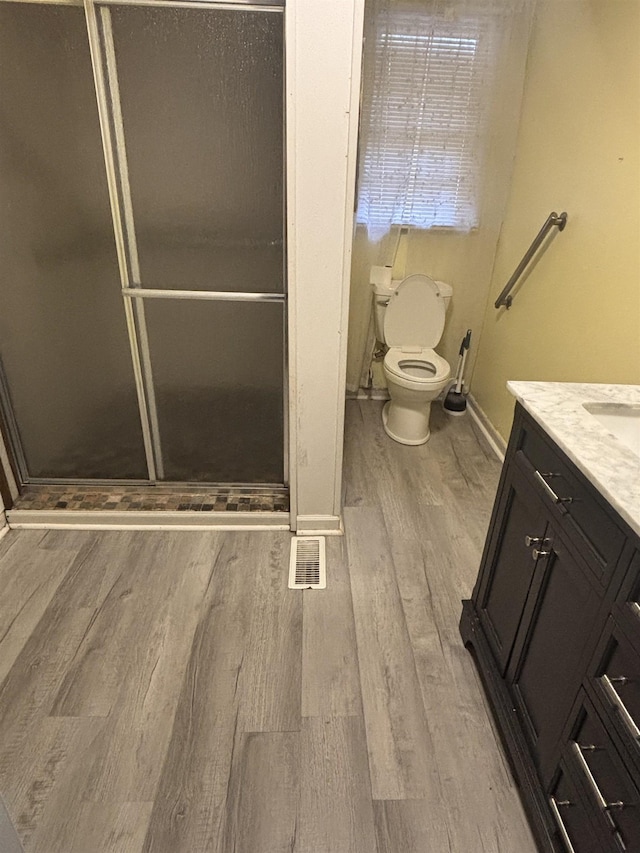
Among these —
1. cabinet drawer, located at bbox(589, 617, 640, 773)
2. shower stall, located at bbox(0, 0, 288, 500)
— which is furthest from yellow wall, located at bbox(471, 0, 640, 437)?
shower stall, located at bbox(0, 0, 288, 500)

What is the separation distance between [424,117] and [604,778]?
2.85 meters

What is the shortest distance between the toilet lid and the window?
14.3 inches

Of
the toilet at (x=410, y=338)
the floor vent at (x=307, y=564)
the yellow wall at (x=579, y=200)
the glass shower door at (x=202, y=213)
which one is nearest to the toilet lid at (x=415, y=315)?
the toilet at (x=410, y=338)

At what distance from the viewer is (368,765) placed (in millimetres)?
1356

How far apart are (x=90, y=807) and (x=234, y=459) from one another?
4.17 ft

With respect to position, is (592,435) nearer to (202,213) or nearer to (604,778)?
(604,778)

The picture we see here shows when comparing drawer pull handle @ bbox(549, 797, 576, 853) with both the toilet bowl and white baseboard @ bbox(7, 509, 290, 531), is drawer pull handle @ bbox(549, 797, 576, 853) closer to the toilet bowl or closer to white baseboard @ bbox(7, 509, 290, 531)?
white baseboard @ bbox(7, 509, 290, 531)

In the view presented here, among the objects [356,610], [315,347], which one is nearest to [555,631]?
[356,610]

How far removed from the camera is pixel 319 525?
7.14 feet

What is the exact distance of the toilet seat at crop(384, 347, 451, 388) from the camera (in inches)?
109

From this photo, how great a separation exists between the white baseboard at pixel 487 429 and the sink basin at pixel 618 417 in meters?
1.37

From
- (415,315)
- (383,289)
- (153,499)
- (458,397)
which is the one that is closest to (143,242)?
(153,499)

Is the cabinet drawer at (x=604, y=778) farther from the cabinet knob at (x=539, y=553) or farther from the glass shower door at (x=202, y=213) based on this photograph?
the glass shower door at (x=202, y=213)

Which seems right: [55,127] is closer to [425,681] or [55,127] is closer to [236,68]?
[236,68]
